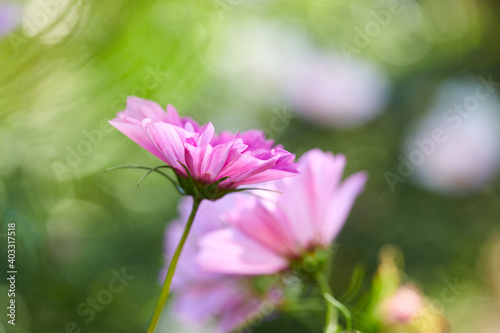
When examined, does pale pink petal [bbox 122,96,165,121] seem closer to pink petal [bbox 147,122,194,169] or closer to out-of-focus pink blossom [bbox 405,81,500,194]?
pink petal [bbox 147,122,194,169]

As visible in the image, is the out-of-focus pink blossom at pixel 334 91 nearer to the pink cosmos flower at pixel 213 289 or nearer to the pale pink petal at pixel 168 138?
the pink cosmos flower at pixel 213 289

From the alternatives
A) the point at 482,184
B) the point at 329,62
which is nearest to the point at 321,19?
the point at 329,62

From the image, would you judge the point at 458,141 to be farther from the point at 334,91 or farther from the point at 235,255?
the point at 235,255

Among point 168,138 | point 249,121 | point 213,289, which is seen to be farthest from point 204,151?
point 249,121

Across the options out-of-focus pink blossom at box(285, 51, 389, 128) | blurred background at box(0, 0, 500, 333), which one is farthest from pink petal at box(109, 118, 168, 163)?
out-of-focus pink blossom at box(285, 51, 389, 128)

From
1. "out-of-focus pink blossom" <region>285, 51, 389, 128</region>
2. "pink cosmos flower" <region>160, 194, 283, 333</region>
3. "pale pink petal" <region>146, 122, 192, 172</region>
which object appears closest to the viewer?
"pale pink petal" <region>146, 122, 192, 172</region>

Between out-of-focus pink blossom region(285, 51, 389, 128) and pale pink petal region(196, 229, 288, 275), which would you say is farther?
out-of-focus pink blossom region(285, 51, 389, 128)
